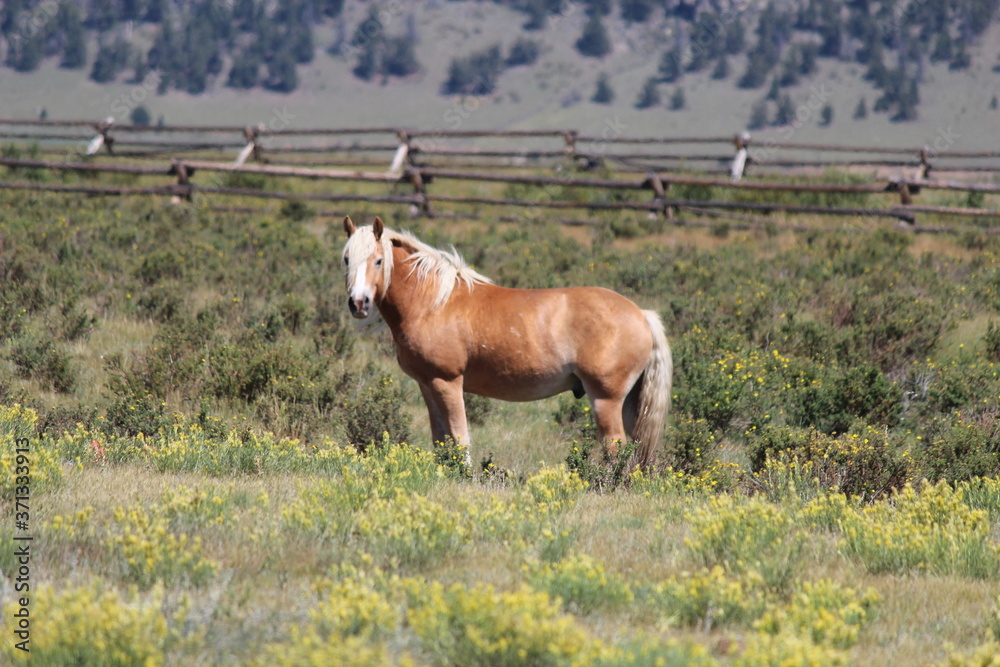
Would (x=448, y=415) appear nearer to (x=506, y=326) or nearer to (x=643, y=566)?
(x=506, y=326)

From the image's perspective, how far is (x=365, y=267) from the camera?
5.78 metres

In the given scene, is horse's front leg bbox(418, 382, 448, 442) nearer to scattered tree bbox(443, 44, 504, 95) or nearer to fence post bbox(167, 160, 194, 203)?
fence post bbox(167, 160, 194, 203)

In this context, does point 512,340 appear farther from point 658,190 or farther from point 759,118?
point 759,118

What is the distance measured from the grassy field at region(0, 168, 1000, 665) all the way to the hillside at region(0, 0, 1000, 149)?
13115cm

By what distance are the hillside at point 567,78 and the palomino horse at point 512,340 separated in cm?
13512

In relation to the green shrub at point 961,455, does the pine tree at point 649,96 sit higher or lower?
lower

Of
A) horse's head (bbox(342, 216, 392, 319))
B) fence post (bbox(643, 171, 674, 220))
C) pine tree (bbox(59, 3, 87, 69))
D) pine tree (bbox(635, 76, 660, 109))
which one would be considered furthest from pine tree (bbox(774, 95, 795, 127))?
horse's head (bbox(342, 216, 392, 319))

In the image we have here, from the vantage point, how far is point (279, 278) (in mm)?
11648

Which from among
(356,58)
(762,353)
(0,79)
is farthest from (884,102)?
(0,79)

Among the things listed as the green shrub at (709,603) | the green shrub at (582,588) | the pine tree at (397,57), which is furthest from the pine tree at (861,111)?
the green shrub at (582,588)

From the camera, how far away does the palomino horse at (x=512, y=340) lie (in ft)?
19.7

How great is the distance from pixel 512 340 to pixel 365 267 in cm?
116

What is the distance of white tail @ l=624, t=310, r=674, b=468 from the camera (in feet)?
20.3

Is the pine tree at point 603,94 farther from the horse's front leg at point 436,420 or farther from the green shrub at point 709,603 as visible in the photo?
the green shrub at point 709,603
